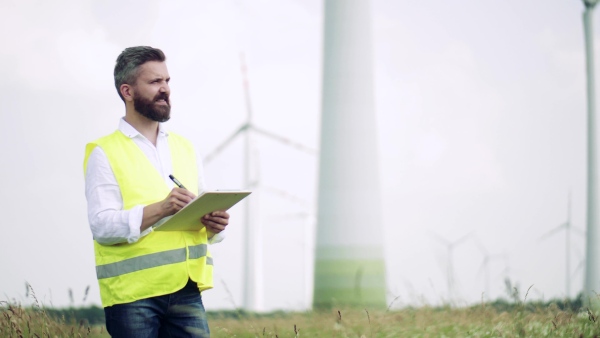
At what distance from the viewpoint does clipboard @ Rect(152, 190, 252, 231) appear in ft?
13.8

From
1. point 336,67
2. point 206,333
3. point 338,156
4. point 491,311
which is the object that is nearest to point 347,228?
point 338,156

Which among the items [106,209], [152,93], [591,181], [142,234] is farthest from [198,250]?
[591,181]

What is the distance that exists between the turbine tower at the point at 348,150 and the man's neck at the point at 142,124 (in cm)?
1491

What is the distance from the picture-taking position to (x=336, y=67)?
20.1 m

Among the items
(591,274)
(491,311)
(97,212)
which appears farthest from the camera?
(591,274)

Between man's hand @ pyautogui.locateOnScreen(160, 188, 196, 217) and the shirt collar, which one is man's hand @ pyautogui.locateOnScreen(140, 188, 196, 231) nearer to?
man's hand @ pyautogui.locateOnScreen(160, 188, 196, 217)

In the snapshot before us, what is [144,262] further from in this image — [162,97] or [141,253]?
[162,97]

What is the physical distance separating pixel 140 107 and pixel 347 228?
15649 millimetres

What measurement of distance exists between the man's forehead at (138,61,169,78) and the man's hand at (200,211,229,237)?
0.79m

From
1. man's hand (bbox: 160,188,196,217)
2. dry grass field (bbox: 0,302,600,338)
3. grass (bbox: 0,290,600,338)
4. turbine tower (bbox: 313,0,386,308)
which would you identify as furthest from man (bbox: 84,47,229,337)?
turbine tower (bbox: 313,0,386,308)

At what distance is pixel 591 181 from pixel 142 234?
622 inches

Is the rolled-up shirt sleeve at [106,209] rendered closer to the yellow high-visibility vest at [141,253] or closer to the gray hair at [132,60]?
the yellow high-visibility vest at [141,253]

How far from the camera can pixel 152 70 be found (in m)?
4.61

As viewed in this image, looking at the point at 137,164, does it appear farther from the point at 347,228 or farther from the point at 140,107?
the point at 347,228
